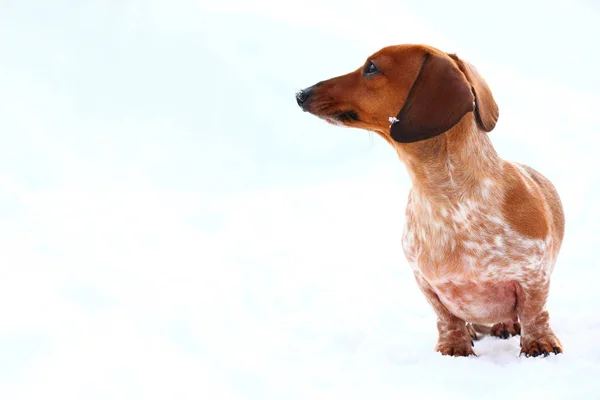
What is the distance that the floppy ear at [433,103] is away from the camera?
3.34m

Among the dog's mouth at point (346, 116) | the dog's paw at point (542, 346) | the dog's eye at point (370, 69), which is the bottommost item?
the dog's paw at point (542, 346)

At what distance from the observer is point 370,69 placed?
12.2ft

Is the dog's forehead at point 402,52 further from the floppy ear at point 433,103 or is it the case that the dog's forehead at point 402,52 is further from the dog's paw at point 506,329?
the dog's paw at point 506,329

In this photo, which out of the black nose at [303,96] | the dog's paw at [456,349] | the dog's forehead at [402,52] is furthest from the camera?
the dog's paw at [456,349]

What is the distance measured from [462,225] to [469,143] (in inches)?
17.0

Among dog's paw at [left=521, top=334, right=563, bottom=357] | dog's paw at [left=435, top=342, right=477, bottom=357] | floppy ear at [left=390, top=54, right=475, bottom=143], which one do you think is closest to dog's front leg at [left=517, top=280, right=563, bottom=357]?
dog's paw at [left=521, top=334, right=563, bottom=357]

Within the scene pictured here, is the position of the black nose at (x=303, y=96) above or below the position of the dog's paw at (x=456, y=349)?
above

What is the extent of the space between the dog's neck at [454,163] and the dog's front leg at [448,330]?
0.61m

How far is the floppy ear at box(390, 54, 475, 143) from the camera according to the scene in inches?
132

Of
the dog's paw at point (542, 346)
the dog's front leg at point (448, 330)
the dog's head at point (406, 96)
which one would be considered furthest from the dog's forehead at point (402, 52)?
the dog's paw at point (542, 346)

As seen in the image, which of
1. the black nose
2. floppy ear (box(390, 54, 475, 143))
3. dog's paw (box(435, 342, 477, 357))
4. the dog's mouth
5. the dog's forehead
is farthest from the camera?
dog's paw (box(435, 342, 477, 357))

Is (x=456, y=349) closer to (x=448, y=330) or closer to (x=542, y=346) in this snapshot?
(x=448, y=330)

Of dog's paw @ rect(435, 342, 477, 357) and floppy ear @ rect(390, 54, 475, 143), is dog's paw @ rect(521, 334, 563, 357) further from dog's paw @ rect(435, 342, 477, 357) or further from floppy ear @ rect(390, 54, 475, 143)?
floppy ear @ rect(390, 54, 475, 143)

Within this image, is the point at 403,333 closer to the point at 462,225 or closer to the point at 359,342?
the point at 359,342
